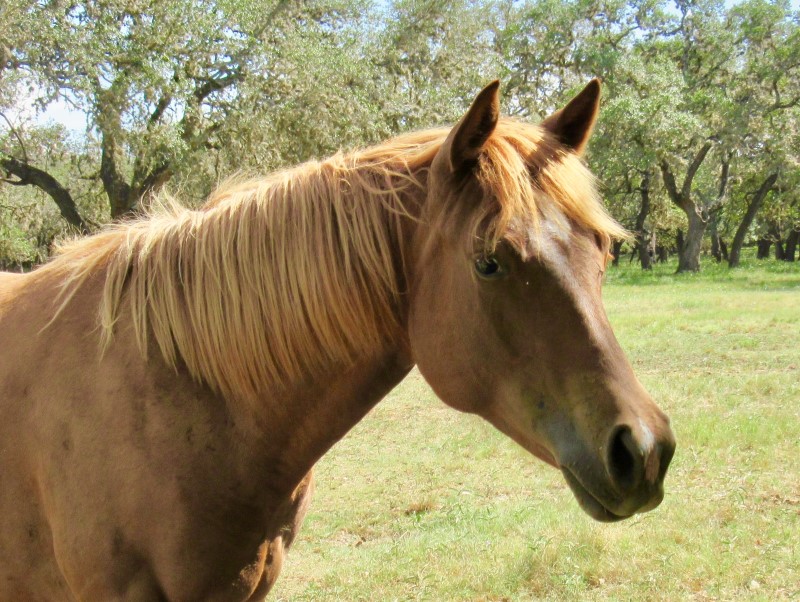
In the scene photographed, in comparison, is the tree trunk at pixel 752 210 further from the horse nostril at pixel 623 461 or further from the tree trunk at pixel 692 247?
the horse nostril at pixel 623 461

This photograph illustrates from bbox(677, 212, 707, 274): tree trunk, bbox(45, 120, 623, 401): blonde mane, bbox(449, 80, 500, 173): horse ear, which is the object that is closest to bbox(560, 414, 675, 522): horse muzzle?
bbox(45, 120, 623, 401): blonde mane

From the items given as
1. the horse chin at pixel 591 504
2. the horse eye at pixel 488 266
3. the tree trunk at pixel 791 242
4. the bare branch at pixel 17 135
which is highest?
the bare branch at pixel 17 135

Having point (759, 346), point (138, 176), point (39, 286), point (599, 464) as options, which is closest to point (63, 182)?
point (138, 176)

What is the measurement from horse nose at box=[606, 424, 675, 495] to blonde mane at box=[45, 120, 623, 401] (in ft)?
2.10

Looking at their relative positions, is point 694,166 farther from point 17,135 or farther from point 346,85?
point 17,135

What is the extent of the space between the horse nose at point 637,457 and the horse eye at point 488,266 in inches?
20.0

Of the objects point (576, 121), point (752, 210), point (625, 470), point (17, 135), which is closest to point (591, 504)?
point (625, 470)

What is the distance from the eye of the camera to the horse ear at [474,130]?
192cm

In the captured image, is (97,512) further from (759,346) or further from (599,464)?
(759,346)

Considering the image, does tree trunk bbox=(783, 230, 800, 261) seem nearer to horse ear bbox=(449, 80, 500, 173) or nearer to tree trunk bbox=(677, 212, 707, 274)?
tree trunk bbox=(677, 212, 707, 274)

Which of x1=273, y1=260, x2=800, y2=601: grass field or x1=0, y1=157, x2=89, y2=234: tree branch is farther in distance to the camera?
x1=0, y1=157, x2=89, y2=234: tree branch

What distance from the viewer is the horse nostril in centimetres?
168

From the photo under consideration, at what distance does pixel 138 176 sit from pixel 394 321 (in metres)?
17.4

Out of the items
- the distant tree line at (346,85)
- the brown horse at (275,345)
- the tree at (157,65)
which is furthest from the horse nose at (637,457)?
the tree at (157,65)
